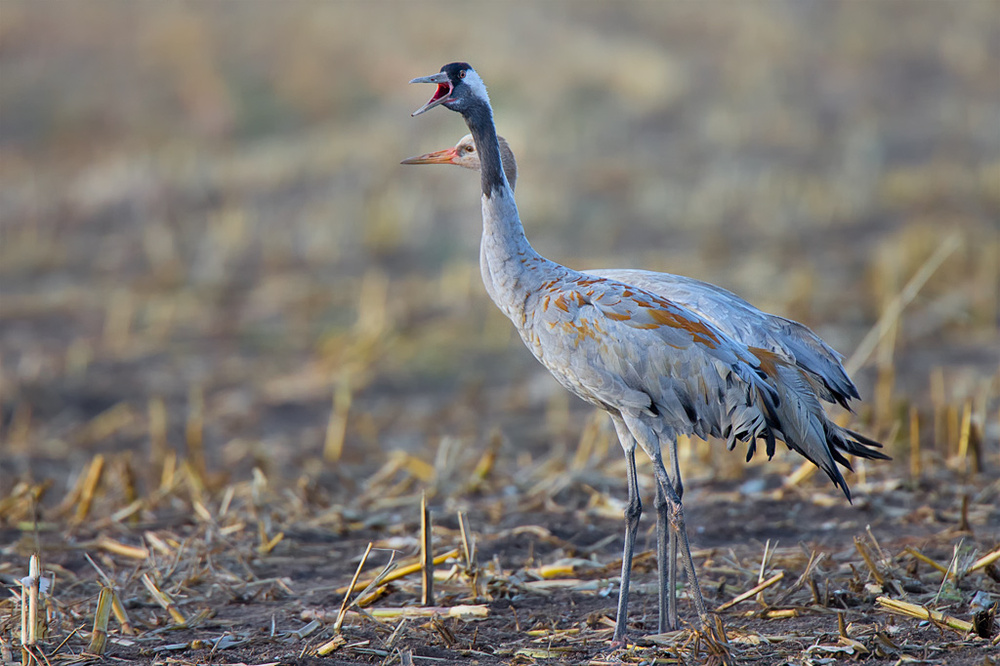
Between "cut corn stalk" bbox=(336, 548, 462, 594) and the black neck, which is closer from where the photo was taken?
the black neck

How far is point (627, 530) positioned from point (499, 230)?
4.59 feet

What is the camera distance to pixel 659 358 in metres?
4.60

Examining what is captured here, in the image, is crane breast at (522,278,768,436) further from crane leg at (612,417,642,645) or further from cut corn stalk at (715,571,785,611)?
cut corn stalk at (715,571,785,611)

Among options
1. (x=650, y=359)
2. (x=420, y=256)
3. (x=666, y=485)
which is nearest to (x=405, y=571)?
(x=666, y=485)

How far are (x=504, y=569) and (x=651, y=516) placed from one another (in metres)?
1.40

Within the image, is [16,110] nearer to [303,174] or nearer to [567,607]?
[303,174]

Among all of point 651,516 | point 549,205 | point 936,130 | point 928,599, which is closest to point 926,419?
point 651,516

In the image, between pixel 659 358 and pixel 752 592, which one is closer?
pixel 659 358

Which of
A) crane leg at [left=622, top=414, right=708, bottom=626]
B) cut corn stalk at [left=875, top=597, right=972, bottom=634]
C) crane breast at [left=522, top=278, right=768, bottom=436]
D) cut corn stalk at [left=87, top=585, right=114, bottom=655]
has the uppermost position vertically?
crane breast at [left=522, top=278, right=768, bottom=436]

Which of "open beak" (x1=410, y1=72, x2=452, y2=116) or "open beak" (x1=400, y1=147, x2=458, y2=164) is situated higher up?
"open beak" (x1=410, y1=72, x2=452, y2=116)

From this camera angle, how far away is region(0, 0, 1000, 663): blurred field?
259 inches

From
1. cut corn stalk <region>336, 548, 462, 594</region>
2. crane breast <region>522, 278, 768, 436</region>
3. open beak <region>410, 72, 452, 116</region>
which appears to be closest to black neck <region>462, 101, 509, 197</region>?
open beak <region>410, 72, 452, 116</region>

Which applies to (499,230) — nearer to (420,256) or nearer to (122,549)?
(122,549)

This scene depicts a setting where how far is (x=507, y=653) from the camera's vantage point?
15.1 ft
